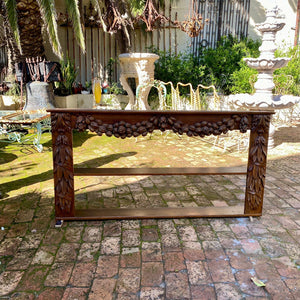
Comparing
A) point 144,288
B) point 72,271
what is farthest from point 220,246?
point 72,271

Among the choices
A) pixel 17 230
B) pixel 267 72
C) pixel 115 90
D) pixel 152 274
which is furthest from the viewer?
pixel 115 90

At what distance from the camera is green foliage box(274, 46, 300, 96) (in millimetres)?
8078

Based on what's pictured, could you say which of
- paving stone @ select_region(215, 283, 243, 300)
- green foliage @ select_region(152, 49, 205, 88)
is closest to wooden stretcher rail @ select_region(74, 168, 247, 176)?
paving stone @ select_region(215, 283, 243, 300)

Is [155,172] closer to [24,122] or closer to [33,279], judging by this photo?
Result: [33,279]

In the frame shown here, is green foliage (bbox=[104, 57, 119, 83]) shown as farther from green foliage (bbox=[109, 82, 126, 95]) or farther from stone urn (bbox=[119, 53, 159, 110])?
stone urn (bbox=[119, 53, 159, 110])

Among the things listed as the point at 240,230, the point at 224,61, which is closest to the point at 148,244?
the point at 240,230

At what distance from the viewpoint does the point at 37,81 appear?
282 inches

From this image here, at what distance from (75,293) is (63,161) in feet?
3.87

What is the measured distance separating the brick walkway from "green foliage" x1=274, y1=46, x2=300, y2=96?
435 centimetres

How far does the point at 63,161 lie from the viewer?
2889mm

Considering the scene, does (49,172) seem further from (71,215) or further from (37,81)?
(37,81)

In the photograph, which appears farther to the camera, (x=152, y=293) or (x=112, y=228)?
(x=112, y=228)

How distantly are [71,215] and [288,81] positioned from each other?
22.9 feet

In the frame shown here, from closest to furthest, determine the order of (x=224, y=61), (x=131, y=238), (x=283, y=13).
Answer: (x=131, y=238)
(x=224, y=61)
(x=283, y=13)
